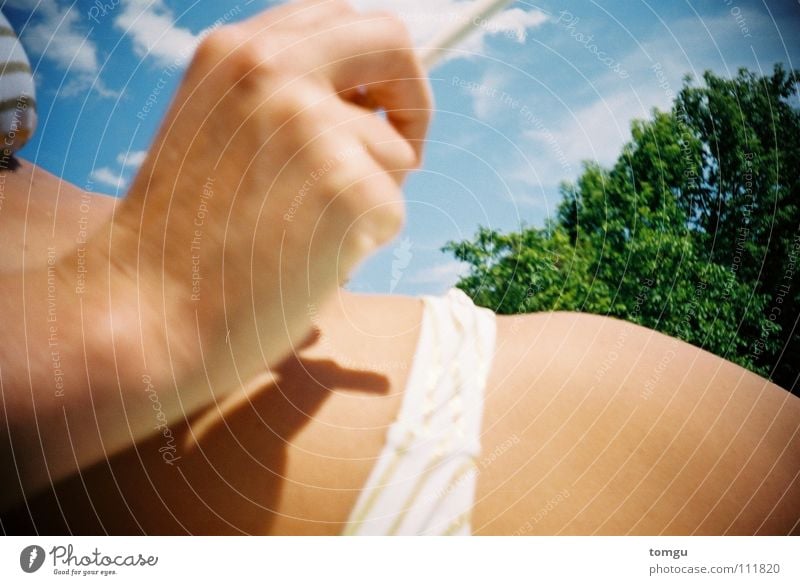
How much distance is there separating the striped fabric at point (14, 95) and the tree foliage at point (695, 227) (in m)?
0.53

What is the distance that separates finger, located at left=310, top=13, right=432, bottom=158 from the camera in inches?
18.9

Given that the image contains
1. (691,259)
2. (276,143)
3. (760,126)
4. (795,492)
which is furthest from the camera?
(691,259)

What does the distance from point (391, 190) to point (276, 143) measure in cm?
10

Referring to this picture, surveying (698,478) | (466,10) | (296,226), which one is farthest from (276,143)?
(698,478)

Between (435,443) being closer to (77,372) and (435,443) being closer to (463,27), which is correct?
(77,372)

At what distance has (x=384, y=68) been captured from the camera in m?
0.48

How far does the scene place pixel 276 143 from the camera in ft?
1.51

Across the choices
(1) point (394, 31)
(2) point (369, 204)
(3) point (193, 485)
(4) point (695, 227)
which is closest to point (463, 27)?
(1) point (394, 31)

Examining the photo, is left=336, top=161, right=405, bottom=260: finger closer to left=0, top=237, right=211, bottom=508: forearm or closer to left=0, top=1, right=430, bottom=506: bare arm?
left=0, top=1, right=430, bottom=506: bare arm

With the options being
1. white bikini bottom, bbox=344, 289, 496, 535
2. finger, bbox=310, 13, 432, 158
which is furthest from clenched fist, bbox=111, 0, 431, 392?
A: white bikini bottom, bbox=344, 289, 496, 535

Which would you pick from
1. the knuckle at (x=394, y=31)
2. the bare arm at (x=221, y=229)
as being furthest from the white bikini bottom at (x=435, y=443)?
the knuckle at (x=394, y=31)

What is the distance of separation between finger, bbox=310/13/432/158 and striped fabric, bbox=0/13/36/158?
1.20 ft

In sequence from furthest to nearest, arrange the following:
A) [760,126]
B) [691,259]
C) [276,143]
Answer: [691,259] < [760,126] < [276,143]
